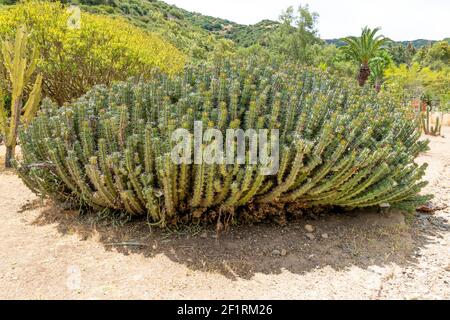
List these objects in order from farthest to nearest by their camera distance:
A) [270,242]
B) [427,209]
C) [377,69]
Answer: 1. [377,69]
2. [427,209]
3. [270,242]

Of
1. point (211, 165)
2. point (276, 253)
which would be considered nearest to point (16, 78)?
point (211, 165)

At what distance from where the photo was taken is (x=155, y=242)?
3232 millimetres

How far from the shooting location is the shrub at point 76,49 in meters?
7.80

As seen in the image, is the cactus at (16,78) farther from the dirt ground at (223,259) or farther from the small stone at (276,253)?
the small stone at (276,253)

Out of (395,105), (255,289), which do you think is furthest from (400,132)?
(255,289)

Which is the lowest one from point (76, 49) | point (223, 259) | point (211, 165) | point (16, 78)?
point (223, 259)

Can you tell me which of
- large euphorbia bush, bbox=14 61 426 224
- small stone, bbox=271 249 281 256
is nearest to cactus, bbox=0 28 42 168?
large euphorbia bush, bbox=14 61 426 224

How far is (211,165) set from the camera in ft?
9.79

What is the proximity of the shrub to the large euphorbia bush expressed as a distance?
4.32m

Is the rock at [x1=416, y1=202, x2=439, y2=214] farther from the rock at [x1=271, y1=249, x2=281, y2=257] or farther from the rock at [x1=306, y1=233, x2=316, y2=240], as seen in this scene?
the rock at [x1=271, y1=249, x2=281, y2=257]

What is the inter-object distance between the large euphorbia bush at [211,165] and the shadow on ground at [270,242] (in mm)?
175

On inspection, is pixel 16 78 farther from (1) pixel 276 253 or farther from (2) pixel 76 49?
(1) pixel 276 253

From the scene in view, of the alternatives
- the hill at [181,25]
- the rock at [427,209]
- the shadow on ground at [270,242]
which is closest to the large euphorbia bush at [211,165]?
the shadow on ground at [270,242]

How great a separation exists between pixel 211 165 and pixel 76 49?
594 centimetres
